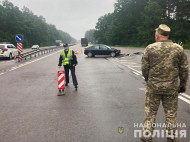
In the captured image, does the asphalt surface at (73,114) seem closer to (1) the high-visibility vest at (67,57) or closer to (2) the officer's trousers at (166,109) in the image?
(2) the officer's trousers at (166,109)

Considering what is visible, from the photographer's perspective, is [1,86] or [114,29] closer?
[1,86]

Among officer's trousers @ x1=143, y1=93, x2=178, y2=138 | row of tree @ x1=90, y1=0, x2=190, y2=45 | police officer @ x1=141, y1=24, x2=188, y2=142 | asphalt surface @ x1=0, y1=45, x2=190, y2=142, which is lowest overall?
asphalt surface @ x1=0, y1=45, x2=190, y2=142

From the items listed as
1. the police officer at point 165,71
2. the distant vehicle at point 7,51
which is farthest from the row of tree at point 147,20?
the police officer at point 165,71

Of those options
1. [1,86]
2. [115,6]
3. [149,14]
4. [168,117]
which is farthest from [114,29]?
[168,117]

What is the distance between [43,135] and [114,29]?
7584 centimetres

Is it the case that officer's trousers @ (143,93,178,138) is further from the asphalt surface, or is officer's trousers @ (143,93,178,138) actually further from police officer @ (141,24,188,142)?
the asphalt surface

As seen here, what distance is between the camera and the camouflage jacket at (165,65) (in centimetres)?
327

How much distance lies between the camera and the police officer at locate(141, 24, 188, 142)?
3.28 metres

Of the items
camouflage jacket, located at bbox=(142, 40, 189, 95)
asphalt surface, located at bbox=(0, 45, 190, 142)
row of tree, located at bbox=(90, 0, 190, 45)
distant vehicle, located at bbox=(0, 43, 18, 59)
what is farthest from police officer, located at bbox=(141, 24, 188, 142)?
row of tree, located at bbox=(90, 0, 190, 45)

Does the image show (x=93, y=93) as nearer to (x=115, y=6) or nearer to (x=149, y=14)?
(x=149, y=14)

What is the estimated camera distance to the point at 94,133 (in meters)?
4.07

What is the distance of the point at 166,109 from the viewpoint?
345 centimetres

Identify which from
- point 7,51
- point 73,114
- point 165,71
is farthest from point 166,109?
point 7,51

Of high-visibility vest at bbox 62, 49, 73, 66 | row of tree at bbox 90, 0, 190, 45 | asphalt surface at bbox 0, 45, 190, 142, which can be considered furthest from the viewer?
row of tree at bbox 90, 0, 190, 45
